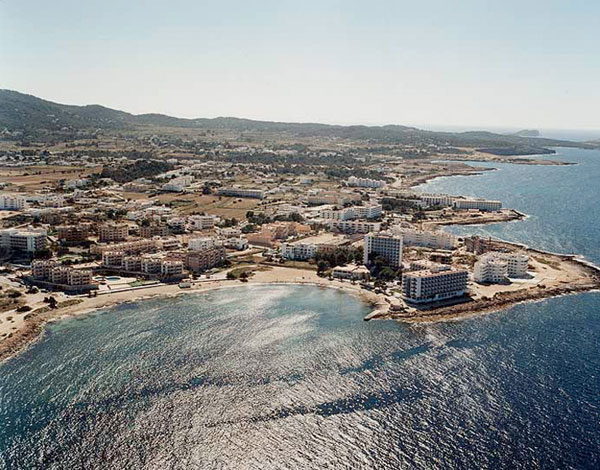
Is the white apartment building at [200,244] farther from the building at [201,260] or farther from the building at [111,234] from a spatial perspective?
the building at [111,234]

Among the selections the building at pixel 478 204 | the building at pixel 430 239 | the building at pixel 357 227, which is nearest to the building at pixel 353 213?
the building at pixel 357 227

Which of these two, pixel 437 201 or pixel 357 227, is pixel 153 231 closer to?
pixel 357 227

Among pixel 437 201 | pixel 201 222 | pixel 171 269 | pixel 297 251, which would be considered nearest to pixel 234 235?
pixel 201 222

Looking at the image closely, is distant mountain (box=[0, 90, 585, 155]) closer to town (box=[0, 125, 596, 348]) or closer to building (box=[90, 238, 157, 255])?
town (box=[0, 125, 596, 348])

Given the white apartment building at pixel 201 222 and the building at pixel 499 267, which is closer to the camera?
the building at pixel 499 267

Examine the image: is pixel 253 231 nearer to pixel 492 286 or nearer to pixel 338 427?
pixel 492 286

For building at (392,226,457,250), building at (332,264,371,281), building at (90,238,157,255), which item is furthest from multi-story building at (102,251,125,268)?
building at (392,226,457,250)

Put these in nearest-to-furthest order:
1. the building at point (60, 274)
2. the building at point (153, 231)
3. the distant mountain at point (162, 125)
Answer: the building at point (60, 274), the building at point (153, 231), the distant mountain at point (162, 125)

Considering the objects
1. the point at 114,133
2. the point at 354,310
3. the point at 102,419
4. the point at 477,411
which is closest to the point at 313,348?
the point at 354,310
